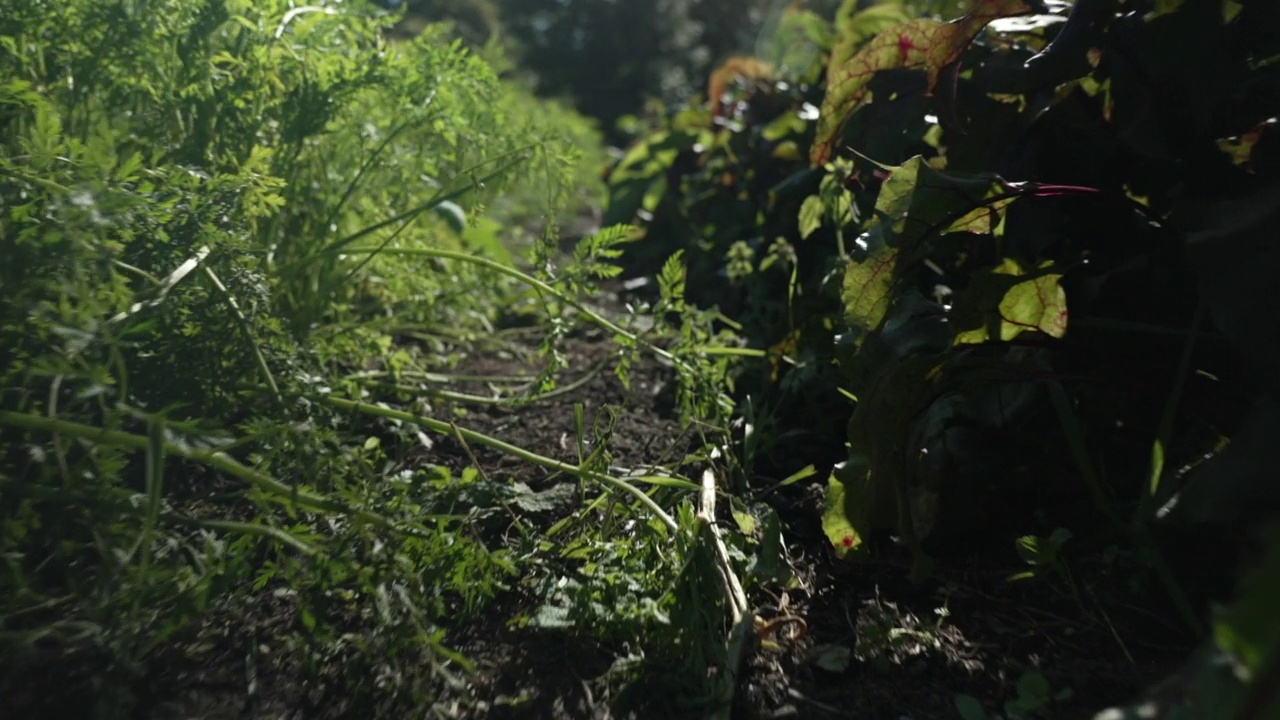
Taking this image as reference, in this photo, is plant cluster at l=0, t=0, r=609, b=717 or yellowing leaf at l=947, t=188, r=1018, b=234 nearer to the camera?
plant cluster at l=0, t=0, r=609, b=717

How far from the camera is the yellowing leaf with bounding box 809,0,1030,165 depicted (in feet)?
5.12

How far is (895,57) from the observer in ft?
5.83

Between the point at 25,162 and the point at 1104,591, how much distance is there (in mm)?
1625

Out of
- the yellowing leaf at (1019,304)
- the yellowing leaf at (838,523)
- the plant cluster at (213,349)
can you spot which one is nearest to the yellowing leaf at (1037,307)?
the yellowing leaf at (1019,304)

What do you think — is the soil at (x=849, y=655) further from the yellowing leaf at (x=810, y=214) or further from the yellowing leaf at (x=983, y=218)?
the yellowing leaf at (x=810, y=214)

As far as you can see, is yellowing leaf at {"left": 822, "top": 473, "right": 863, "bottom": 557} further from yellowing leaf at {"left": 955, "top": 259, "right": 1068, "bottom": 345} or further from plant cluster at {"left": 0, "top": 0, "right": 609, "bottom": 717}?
plant cluster at {"left": 0, "top": 0, "right": 609, "bottom": 717}

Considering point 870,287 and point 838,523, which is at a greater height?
Answer: point 870,287

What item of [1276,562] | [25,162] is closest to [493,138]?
[25,162]

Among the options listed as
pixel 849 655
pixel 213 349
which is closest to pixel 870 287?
pixel 849 655

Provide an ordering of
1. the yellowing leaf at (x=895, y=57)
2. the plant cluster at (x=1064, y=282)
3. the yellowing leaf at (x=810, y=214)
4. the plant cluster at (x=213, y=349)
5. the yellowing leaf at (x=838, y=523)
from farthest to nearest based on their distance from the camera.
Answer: the yellowing leaf at (x=810, y=214), the yellowing leaf at (x=895, y=57), the yellowing leaf at (x=838, y=523), the plant cluster at (x=1064, y=282), the plant cluster at (x=213, y=349)

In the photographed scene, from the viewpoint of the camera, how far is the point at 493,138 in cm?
214

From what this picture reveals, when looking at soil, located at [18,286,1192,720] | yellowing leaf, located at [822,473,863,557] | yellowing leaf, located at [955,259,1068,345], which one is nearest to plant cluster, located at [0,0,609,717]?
soil, located at [18,286,1192,720]

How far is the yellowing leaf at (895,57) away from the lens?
1562mm

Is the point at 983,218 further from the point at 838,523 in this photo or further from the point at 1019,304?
the point at 838,523
